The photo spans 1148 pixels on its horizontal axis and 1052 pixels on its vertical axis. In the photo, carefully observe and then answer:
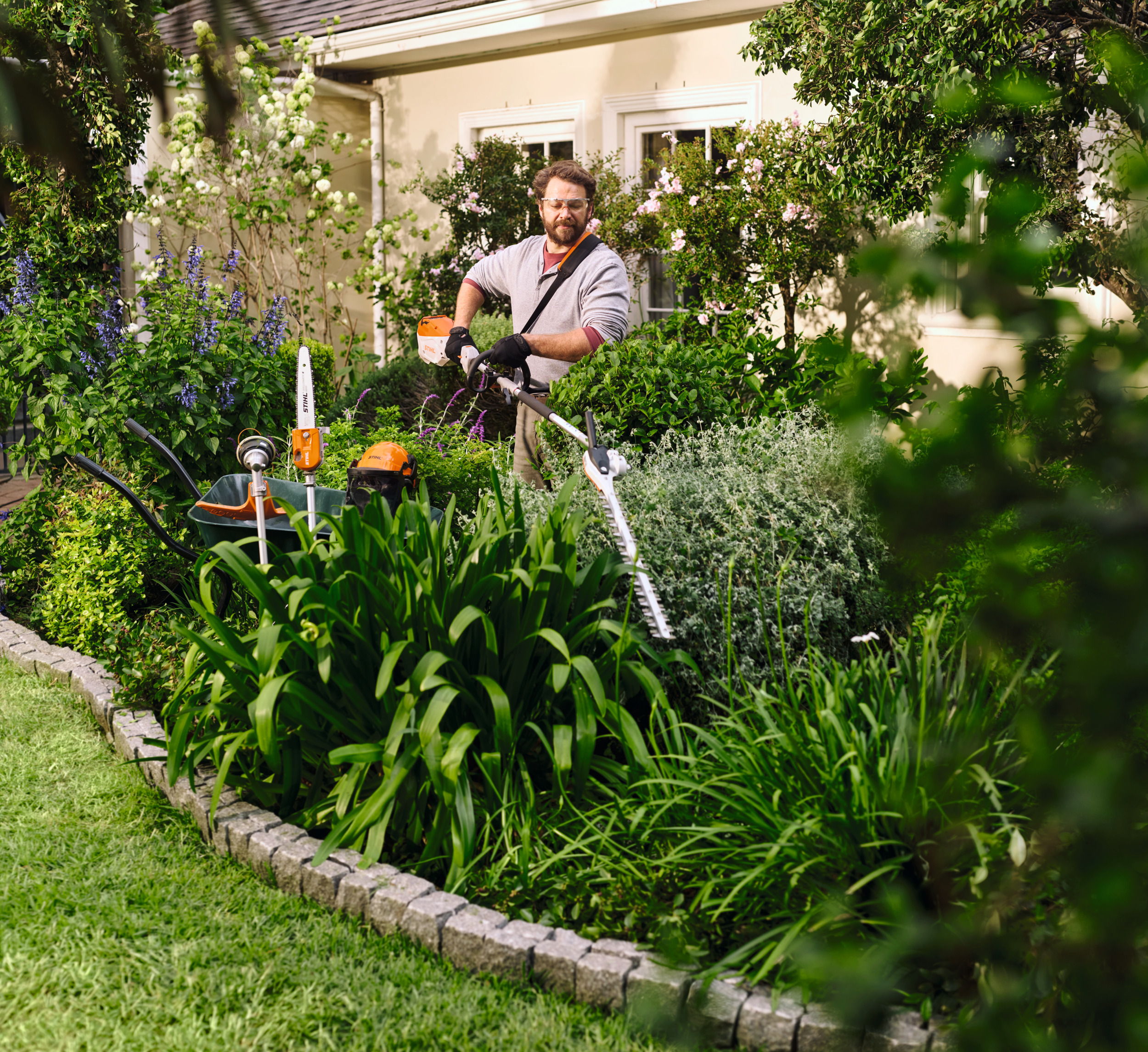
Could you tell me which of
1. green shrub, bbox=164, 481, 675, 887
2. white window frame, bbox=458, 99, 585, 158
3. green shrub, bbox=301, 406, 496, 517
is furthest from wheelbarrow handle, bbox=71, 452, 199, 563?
white window frame, bbox=458, 99, 585, 158

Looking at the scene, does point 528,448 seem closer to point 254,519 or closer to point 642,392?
point 642,392

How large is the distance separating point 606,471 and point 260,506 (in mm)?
1079

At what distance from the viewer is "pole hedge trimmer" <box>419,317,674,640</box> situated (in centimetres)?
315

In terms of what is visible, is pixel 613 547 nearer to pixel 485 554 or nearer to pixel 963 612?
pixel 485 554

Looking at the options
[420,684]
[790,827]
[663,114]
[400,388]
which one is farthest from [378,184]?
[790,827]

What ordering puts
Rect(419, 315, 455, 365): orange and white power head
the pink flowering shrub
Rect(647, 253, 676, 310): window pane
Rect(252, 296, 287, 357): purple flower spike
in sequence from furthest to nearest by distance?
Rect(647, 253, 676, 310): window pane → the pink flowering shrub → Rect(252, 296, 287, 357): purple flower spike → Rect(419, 315, 455, 365): orange and white power head

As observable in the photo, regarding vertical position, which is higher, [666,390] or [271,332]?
[271,332]

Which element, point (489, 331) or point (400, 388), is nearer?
point (489, 331)

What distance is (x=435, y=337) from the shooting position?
487 cm

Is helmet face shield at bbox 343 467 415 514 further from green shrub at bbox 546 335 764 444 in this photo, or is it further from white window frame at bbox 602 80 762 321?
white window frame at bbox 602 80 762 321

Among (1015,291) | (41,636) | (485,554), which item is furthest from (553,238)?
(1015,291)

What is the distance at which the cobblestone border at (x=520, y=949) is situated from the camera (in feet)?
7.45

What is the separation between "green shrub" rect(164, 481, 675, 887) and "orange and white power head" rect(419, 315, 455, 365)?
1634 mm

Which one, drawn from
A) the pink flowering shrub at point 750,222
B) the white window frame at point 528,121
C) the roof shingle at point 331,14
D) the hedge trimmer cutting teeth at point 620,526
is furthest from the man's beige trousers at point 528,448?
the roof shingle at point 331,14
